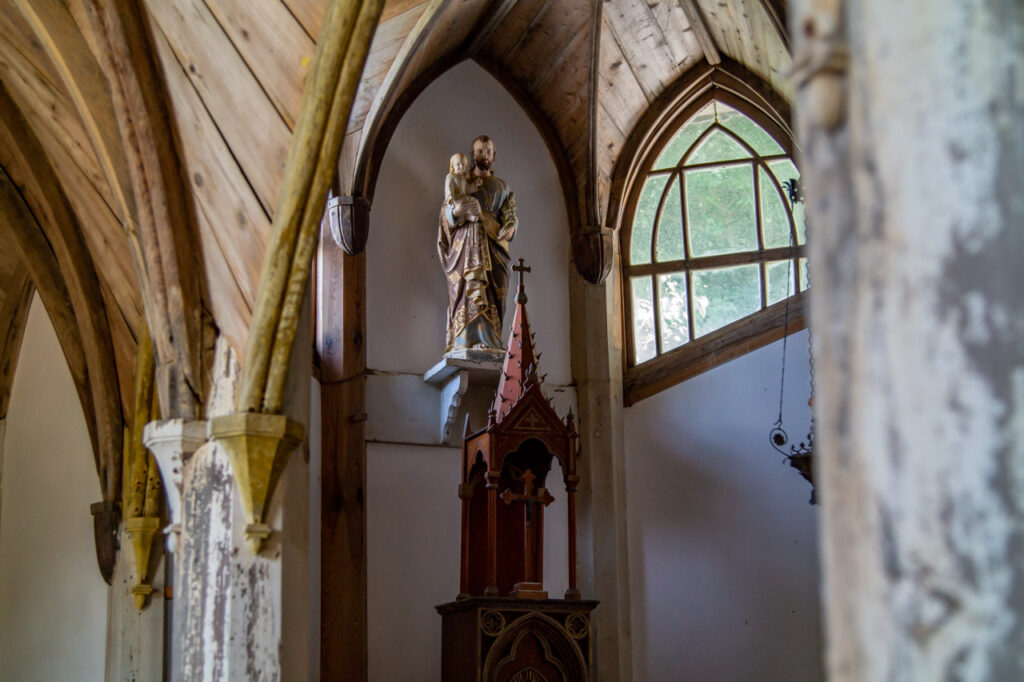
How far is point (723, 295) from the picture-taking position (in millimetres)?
8633

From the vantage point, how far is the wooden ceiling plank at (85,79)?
4398 mm

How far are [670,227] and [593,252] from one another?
711 millimetres

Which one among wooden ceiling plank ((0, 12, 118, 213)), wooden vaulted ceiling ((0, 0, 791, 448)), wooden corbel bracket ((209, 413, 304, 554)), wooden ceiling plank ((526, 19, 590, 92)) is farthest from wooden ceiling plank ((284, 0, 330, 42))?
wooden ceiling plank ((526, 19, 590, 92))

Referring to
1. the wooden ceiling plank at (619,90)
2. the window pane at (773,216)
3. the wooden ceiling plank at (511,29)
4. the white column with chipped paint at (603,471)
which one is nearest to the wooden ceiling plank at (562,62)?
the wooden ceiling plank at (619,90)

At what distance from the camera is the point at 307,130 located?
12.4 feet

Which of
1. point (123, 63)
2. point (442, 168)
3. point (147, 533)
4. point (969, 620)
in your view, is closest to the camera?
point (969, 620)

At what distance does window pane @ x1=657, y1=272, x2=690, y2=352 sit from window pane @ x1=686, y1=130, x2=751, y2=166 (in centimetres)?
88

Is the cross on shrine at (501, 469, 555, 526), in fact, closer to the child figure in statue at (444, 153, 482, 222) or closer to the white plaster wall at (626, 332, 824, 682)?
the white plaster wall at (626, 332, 824, 682)

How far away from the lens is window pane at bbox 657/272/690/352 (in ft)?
28.6

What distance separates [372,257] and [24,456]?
109 inches

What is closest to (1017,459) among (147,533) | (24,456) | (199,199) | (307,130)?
(307,130)

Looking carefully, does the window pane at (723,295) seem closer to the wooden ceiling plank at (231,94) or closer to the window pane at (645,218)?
the window pane at (645,218)

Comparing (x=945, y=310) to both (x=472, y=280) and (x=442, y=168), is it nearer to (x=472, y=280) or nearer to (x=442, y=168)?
(x=472, y=280)

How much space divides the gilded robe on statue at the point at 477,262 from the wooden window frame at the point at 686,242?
4.04 ft
